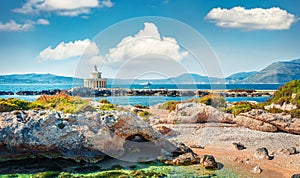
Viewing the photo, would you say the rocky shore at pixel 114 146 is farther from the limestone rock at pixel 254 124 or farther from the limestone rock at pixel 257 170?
the limestone rock at pixel 254 124

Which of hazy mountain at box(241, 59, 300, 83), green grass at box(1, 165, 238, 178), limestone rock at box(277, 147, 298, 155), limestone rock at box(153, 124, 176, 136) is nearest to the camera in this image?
green grass at box(1, 165, 238, 178)

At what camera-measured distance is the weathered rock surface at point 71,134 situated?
32.4 feet

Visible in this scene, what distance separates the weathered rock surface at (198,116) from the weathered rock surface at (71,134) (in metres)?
6.68

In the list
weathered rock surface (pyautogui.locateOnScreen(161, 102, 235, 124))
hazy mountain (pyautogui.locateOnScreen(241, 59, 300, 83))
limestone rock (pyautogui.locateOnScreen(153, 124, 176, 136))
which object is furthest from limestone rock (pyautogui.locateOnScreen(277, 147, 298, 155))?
hazy mountain (pyautogui.locateOnScreen(241, 59, 300, 83))

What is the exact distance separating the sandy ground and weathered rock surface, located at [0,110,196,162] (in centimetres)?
191

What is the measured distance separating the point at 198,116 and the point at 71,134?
9.52 meters

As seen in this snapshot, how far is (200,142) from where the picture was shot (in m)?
13.4

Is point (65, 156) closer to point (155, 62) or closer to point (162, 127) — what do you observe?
point (162, 127)

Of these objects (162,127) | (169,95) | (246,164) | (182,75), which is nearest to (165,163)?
(246,164)

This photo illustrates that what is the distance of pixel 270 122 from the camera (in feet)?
49.9

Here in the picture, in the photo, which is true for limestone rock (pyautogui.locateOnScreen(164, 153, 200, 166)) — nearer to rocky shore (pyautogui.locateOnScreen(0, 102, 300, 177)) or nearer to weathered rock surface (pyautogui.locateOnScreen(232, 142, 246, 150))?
rocky shore (pyautogui.locateOnScreen(0, 102, 300, 177))

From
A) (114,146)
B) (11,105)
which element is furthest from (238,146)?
(11,105)

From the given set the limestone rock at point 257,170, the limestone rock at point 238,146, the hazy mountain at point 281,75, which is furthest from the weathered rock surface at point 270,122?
the hazy mountain at point 281,75

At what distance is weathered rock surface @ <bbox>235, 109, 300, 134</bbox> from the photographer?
1472 centimetres
